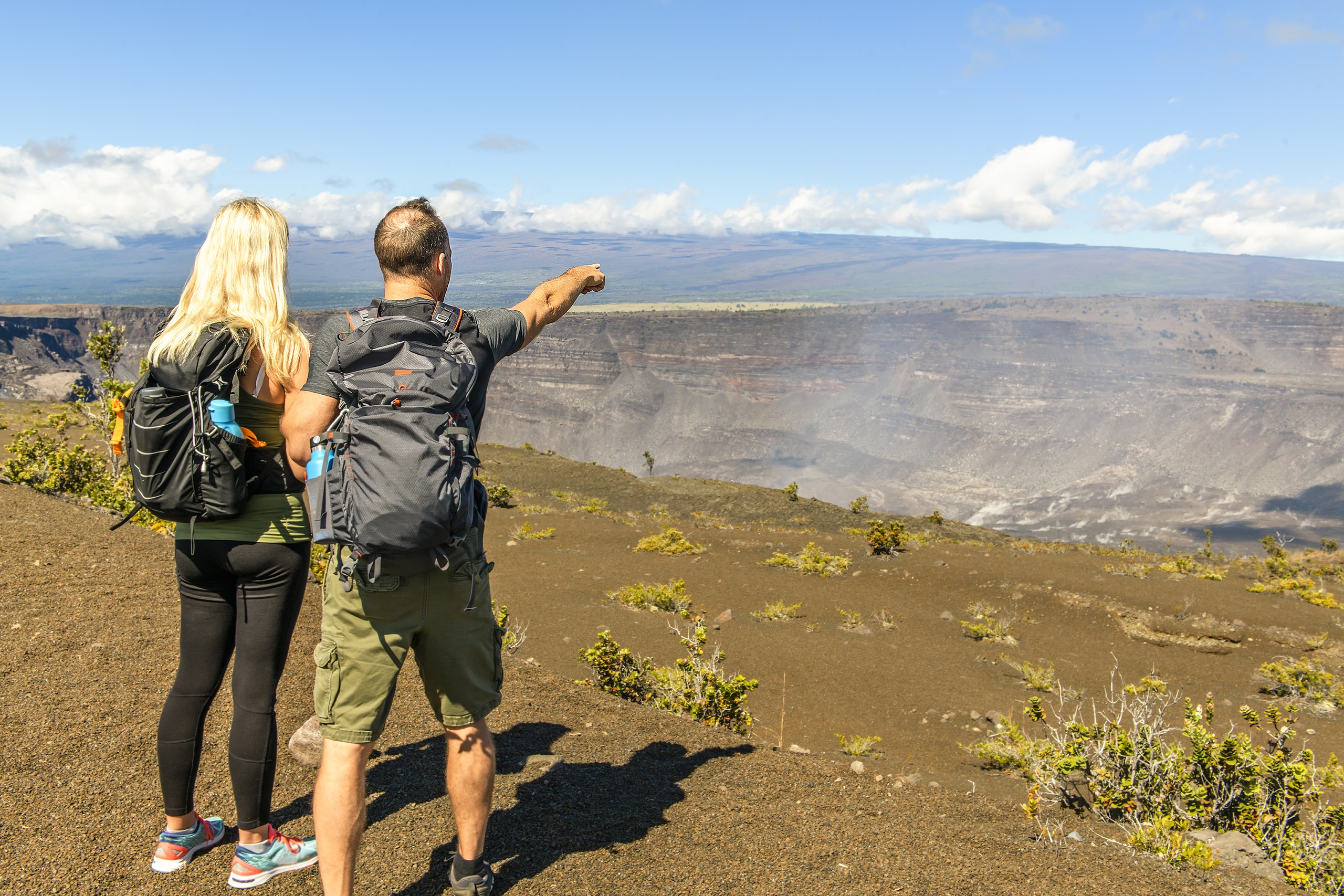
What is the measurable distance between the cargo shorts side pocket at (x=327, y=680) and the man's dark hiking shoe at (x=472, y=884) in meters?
0.62

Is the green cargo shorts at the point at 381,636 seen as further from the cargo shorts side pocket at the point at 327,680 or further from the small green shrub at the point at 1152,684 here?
the small green shrub at the point at 1152,684

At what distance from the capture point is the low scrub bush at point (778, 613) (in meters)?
8.23

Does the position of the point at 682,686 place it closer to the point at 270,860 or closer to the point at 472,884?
the point at 472,884

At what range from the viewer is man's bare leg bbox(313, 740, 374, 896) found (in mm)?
1913

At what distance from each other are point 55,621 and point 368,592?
328 cm

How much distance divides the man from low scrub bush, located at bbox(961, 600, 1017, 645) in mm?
6600

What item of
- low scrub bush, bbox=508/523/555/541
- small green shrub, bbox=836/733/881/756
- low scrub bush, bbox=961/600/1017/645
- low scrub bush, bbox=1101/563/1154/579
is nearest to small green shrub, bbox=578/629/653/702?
small green shrub, bbox=836/733/881/756

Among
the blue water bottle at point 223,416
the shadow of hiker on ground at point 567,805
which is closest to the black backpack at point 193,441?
the blue water bottle at point 223,416

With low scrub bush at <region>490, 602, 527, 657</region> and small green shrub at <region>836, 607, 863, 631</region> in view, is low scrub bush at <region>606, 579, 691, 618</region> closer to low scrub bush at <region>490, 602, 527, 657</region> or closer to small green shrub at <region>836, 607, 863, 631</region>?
small green shrub at <region>836, 607, 863, 631</region>

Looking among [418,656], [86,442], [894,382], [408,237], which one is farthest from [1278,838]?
[894,382]

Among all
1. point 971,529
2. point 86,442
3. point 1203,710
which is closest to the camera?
point 1203,710

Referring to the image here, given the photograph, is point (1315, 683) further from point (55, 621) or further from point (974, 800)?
point (55, 621)

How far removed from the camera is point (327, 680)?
194 cm

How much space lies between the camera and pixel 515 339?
2.13 metres
